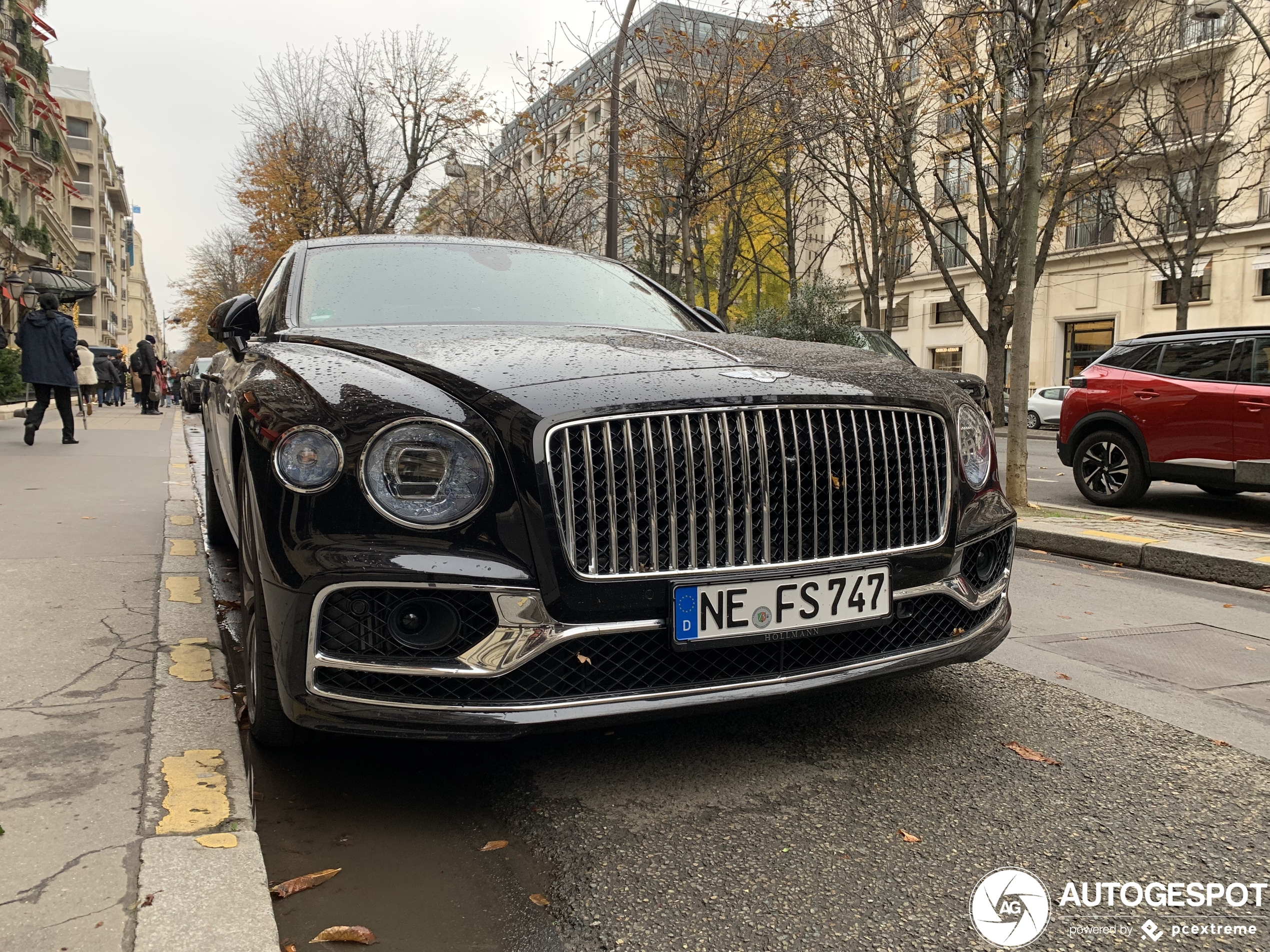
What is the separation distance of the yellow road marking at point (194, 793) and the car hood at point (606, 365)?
3.64ft

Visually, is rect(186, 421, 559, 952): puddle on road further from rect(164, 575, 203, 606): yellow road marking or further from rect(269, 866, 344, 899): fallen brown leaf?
rect(164, 575, 203, 606): yellow road marking

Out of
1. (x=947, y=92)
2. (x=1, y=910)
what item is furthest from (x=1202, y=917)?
(x=947, y=92)

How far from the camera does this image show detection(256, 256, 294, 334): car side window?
144 inches

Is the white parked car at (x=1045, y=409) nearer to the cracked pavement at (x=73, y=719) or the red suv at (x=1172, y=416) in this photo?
the red suv at (x=1172, y=416)

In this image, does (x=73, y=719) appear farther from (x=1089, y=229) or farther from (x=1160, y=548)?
(x=1089, y=229)

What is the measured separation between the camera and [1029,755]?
9.41 feet

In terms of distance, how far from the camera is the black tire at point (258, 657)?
101 inches

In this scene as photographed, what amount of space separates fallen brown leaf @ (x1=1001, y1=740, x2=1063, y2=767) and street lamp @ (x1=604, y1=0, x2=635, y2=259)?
12.5 meters

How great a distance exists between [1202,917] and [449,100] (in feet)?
97.0

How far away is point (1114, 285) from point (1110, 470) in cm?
2801

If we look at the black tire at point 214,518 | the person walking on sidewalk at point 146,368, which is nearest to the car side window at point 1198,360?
the black tire at point 214,518

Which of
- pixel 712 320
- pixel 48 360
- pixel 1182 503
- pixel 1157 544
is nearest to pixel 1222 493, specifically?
pixel 1182 503

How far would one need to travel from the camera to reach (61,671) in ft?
11.3

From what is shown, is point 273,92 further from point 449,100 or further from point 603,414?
point 603,414
